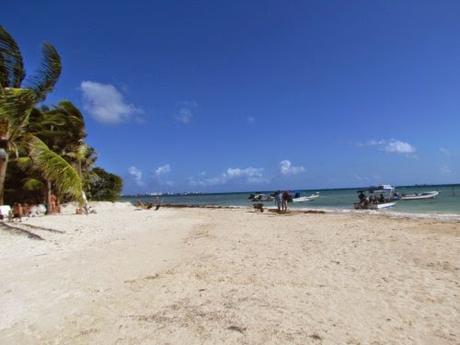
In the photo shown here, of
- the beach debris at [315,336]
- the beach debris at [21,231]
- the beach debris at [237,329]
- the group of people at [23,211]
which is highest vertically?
the group of people at [23,211]

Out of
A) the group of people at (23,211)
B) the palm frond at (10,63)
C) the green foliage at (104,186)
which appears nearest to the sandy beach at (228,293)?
the palm frond at (10,63)

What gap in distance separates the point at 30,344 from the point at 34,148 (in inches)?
351

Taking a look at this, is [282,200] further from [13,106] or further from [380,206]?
[13,106]

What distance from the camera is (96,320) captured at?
463 centimetres

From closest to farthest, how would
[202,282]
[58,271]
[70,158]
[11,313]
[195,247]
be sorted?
1. [11,313]
2. [202,282]
3. [58,271]
4. [195,247]
5. [70,158]

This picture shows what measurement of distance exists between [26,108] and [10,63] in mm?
1699

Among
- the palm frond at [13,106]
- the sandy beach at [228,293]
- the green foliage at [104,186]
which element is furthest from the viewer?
the green foliage at [104,186]

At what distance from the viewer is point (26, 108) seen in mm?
10867

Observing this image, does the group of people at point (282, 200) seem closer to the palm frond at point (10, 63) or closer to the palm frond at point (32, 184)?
the palm frond at point (32, 184)

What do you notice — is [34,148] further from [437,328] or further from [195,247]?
[437,328]

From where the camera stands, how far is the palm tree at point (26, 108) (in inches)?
418

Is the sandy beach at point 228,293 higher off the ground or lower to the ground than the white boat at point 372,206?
lower

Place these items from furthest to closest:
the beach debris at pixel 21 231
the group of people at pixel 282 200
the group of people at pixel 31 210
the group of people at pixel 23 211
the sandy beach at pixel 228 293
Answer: the group of people at pixel 282 200 → the group of people at pixel 31 210 → the group of people at pixel 23 211 → the beach debris at pixel 21 231 → the sandy beach at pixel 228 293

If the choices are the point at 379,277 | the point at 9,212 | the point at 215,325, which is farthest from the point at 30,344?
the point at 9,212
